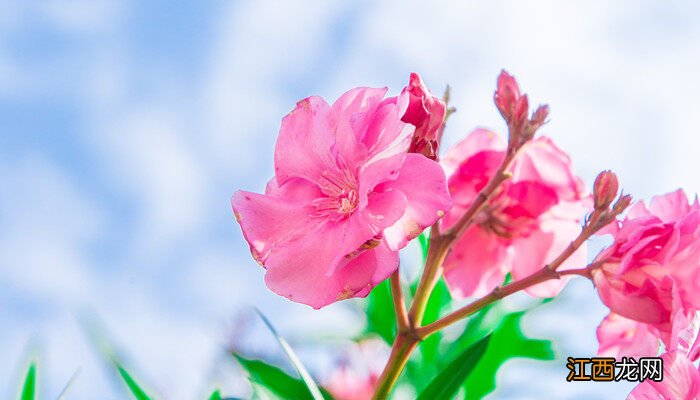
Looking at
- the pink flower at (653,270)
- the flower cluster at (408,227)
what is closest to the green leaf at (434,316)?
the flower cluster at (408,227)

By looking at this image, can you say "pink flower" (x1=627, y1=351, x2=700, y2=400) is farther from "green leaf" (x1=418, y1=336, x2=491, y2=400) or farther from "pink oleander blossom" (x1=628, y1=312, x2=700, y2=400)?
"green leaf" (x1=418, y1=336, x2=491, y2=400)

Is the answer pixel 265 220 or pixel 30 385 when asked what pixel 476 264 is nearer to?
pixel 265 220

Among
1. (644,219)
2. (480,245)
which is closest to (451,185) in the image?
(480,245)

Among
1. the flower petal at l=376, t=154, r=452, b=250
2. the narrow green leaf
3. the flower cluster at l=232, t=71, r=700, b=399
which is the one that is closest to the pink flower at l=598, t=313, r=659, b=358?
the flower cluster at l=232, t=71, r=700, b=399

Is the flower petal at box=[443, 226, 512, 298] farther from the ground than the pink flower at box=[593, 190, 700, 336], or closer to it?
farther from the ground

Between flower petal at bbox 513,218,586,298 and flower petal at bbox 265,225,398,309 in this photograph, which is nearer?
flower petal at bbox 265,225,398,309

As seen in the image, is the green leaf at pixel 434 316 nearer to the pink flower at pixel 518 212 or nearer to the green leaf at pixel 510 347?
the green leaf at pixel 510 347
